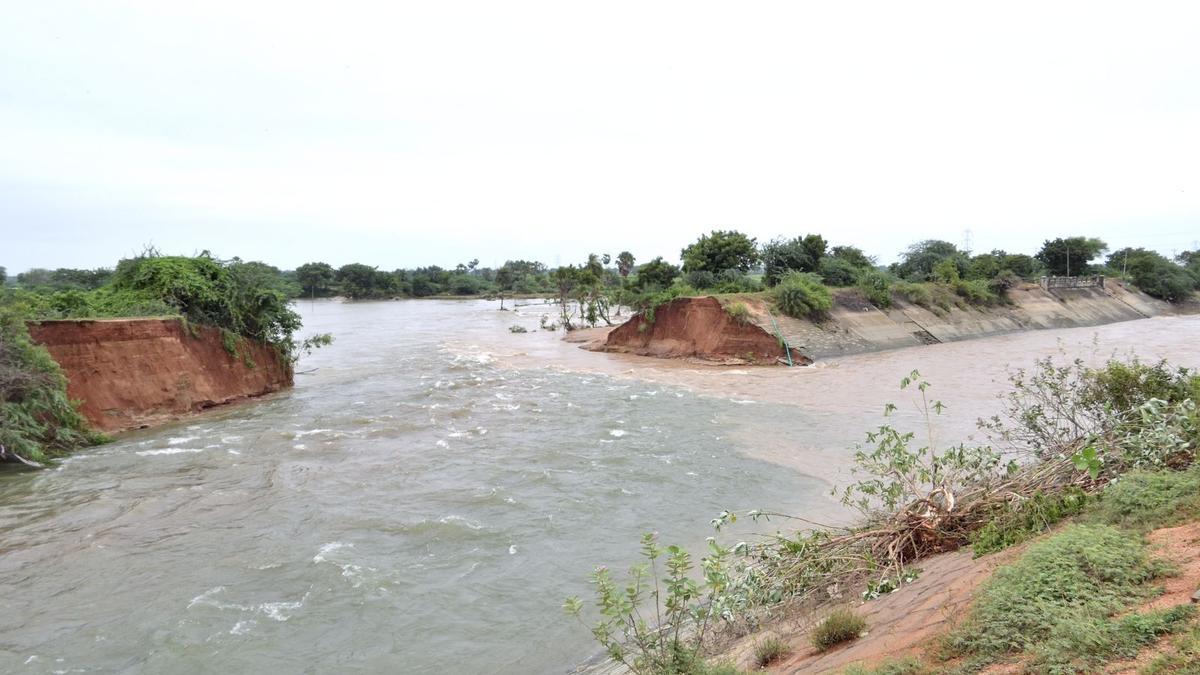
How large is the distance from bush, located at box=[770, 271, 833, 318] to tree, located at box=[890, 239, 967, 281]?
2104cm

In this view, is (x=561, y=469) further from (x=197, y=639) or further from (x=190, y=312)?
(x=190, y=312)

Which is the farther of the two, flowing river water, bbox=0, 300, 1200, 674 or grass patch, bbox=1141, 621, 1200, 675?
flowing river water, bbox=0, 300, 1200, 674

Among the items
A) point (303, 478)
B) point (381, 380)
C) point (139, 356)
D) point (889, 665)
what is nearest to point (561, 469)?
point (303, 478)

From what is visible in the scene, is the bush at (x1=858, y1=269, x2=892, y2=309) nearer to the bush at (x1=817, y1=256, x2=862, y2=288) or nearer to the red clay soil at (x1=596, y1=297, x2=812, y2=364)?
the bush at (x1=817, y1=256, x2=862, y2=288)

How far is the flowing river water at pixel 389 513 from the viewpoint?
224 inches

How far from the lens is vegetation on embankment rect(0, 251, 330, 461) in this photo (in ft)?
36.8

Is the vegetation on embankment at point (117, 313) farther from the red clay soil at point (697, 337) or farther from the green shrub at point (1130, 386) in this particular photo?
the green shrub at point (1130, 386)

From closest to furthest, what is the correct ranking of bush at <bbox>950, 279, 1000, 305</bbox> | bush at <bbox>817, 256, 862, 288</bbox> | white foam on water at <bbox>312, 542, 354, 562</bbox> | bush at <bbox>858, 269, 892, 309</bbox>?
white foam on water at <bbox>312, 542, 354, 562</bbox>, bush at <bbox>858, 269, 892, 309</bbox>, bush at <bbox>817, 256, 862, 288</bbox>, bush at <bbox>950, 279, 1000, 305</bbox>

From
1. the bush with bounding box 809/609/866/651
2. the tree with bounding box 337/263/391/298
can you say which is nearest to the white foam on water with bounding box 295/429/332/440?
the bush with bounding box 809/609/866/651

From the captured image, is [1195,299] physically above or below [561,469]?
above

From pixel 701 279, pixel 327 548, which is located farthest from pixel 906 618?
pixel 701 279

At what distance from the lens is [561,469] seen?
10891 mm

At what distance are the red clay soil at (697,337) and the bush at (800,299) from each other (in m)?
2.55

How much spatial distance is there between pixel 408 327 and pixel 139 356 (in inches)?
1215
